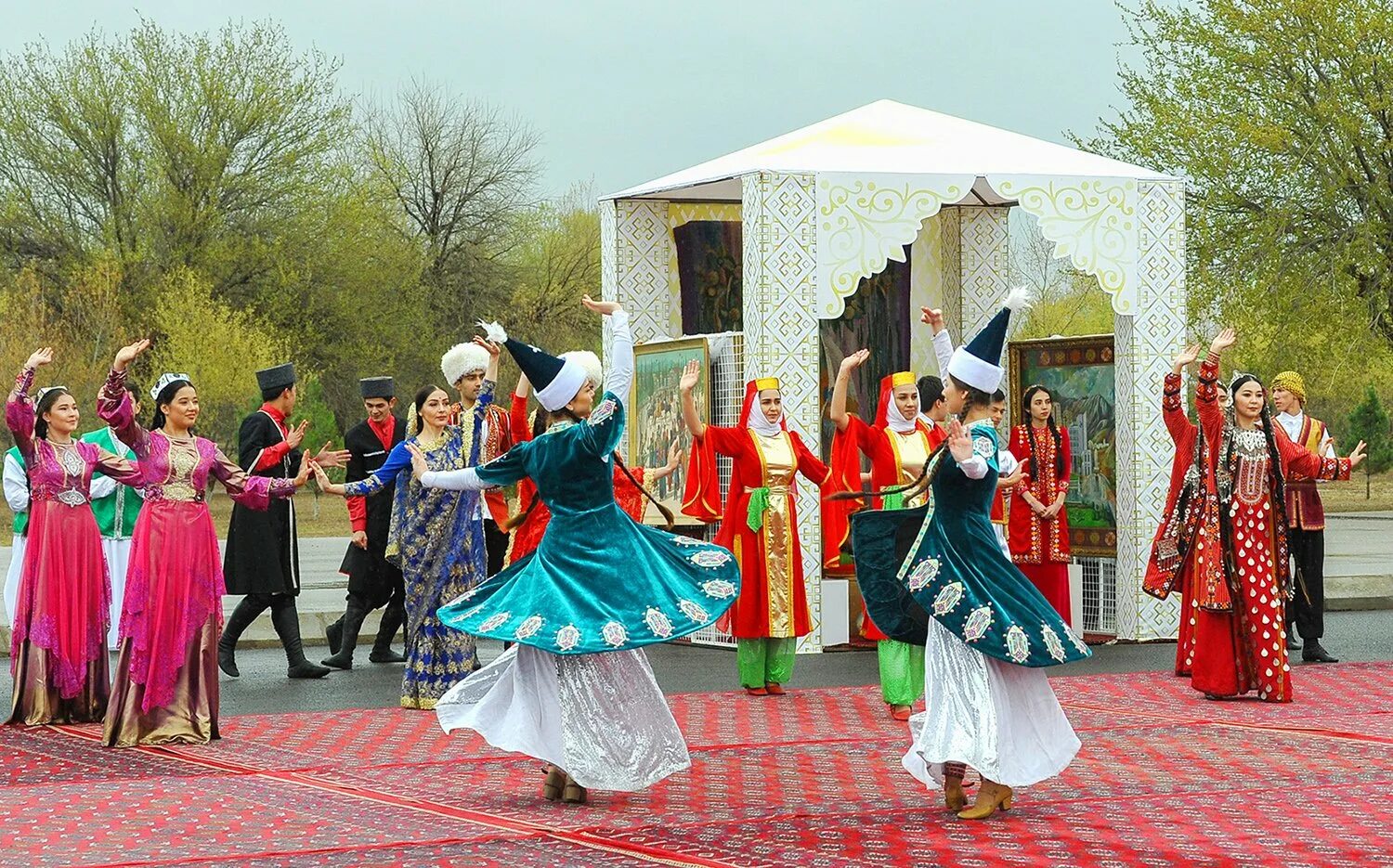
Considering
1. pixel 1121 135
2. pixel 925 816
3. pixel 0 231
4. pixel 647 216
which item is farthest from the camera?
pixel 0 231

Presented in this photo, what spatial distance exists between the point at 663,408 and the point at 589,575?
6.69 metres

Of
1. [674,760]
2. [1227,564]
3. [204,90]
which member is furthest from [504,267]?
[674,760]

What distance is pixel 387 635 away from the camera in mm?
12477

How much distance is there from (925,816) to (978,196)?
886cm

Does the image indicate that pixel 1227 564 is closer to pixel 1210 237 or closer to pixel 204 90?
pixel 1210 237

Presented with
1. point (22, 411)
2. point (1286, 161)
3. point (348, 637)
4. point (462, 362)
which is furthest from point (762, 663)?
point (1286, 161)

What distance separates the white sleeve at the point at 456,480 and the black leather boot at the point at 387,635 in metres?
5.01

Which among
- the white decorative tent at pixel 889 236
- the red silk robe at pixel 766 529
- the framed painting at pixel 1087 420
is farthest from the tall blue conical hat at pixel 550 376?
the framed painting at pixel 1087 420

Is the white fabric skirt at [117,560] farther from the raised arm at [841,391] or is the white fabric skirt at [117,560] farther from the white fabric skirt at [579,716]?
the white fabric skirt at [579,716]

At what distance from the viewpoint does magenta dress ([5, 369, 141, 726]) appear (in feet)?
31.3

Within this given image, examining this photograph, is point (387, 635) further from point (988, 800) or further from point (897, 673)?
point (988, 800)

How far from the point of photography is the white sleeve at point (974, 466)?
680 centimetres

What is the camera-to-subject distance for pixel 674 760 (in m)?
7.07

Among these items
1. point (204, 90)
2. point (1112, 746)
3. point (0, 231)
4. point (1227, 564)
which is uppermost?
point (204, 90)
